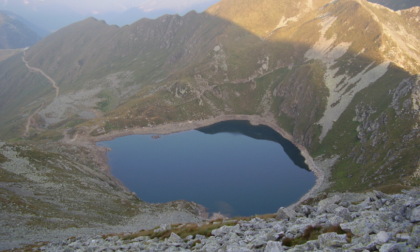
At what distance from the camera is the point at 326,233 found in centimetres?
2178

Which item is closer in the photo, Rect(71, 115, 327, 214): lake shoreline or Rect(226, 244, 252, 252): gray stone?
Rect(226, 244, 252, 252): gray stone

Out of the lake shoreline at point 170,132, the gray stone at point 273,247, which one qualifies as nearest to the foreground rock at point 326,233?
the gray stone at point 273,247

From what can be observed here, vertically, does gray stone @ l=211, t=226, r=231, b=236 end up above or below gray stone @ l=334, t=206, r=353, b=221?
above

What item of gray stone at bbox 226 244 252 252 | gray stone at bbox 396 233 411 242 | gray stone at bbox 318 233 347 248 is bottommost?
gray stone at bbox 396 233 411 242

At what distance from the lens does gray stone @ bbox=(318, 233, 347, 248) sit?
66.2ft

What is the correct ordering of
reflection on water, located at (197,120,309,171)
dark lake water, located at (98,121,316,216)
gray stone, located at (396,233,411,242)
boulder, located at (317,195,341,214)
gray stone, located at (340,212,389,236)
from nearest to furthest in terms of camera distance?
1. gray stone, located at (396,233,411,242)
2. gray stone, located at (340,212,389,236)
3. boulder, located at (317,195,341,214)
4. dark lake water, located at (98,121,316,216)
5. reflection on water, located at (197,120,309,171)

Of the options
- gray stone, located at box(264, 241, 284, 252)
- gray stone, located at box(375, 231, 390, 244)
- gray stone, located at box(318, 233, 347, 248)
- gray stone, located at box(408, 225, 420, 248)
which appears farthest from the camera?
gray stone, located at box(264, 241, 284, 252)

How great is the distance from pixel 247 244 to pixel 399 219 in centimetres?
1085

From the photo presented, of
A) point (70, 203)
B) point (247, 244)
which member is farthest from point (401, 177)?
point (70, 203)

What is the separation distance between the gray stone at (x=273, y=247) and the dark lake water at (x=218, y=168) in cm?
8369

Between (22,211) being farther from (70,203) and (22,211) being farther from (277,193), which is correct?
(277,193)

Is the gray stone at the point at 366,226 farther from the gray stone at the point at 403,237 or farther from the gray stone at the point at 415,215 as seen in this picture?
the gray stone at the point at 403,237

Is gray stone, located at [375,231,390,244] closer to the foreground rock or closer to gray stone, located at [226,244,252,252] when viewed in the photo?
the foreground rock

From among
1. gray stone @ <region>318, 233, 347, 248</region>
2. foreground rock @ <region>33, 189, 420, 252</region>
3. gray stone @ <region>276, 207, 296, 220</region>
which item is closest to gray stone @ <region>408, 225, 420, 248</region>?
foreground rock @ <region>33, 189, 420, 252</region>
